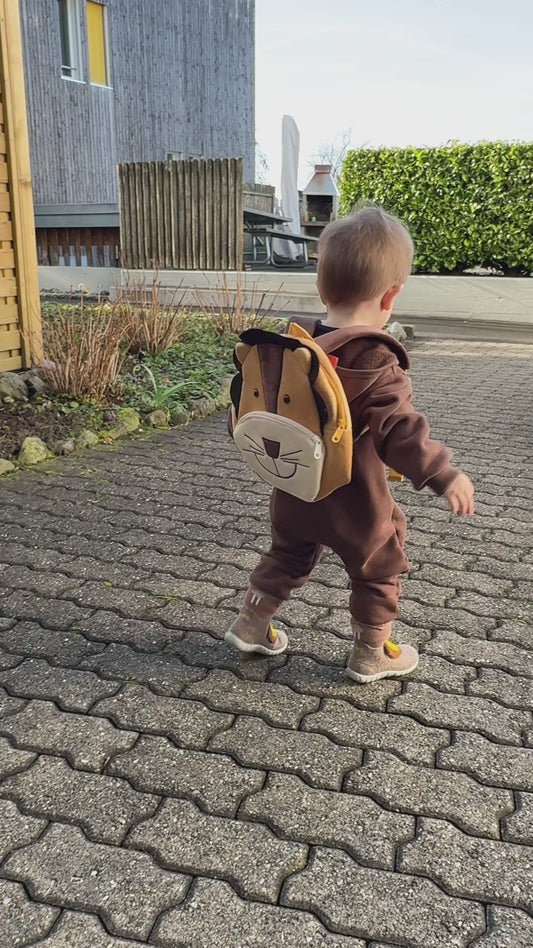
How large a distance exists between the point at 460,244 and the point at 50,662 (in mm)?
11427

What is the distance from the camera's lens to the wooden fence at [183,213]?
557 inches

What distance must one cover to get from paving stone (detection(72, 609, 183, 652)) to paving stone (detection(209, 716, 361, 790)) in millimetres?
615

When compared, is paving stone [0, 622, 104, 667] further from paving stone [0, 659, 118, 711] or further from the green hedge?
the green hedge

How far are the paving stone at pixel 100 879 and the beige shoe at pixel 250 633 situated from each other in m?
0.95

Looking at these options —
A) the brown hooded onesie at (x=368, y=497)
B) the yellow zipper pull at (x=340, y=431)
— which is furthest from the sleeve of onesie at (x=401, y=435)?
the yellow zipper pull at (x=340, y=431)

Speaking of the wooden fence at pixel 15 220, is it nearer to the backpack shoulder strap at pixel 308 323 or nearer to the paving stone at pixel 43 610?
the paving stone at pixel 43 610

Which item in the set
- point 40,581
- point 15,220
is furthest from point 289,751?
point 15,220

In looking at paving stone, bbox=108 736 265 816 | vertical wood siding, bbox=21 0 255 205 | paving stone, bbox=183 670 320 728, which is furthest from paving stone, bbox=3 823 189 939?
vertical wood siding, bbox=21 0 255 205

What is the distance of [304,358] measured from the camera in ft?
7.28

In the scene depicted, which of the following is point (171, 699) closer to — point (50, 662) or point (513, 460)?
point (50, 662)

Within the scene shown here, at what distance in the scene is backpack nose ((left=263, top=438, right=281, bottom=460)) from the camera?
237 cm

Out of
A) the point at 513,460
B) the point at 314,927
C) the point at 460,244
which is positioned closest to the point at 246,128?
the point at 460,244

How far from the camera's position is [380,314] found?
8.14 ft

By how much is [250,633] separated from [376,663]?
17.6 inches
